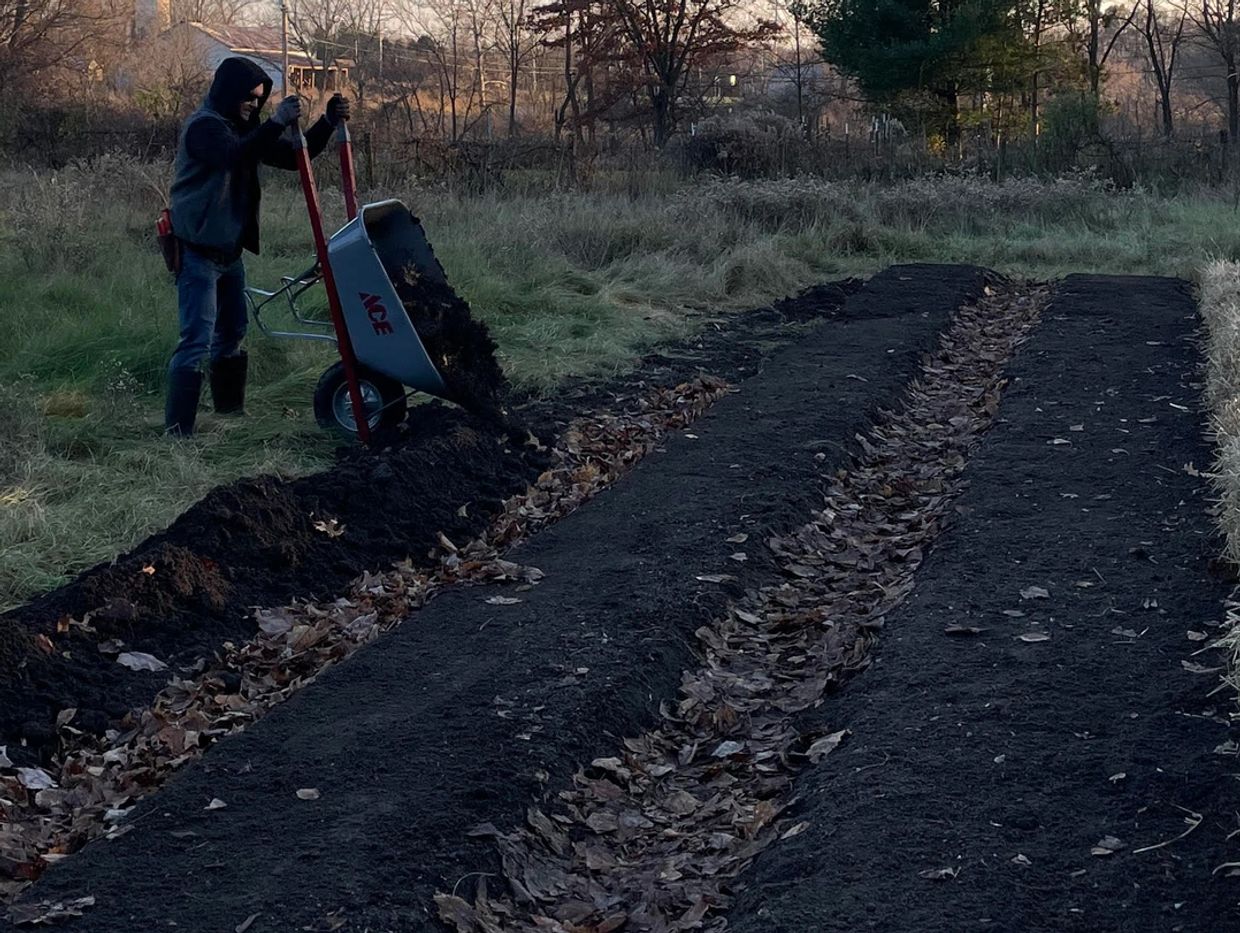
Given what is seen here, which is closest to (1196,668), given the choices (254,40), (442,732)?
(442,732)

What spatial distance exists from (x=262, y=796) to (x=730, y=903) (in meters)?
1.41

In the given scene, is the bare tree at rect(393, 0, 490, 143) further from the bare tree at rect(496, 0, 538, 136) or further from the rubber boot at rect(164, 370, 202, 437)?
the rubber boot at rect(164, 370, 202, 437)

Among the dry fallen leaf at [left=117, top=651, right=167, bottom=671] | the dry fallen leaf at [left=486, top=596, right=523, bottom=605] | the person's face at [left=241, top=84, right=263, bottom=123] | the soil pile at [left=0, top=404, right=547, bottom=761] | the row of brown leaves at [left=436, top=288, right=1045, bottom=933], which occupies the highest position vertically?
the person's face at [left=241, top=84, right=263, bottom=123]

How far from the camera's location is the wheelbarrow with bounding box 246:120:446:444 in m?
7.45

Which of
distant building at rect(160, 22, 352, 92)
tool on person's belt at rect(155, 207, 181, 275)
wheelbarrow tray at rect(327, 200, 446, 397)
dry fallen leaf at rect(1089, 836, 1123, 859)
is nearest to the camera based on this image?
dry fallen leaf at rect(1089, 836, 1123, 859)

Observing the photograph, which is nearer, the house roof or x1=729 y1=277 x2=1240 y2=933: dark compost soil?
x1=729 y1=277 x2=1240 y2=933: dark compost soil

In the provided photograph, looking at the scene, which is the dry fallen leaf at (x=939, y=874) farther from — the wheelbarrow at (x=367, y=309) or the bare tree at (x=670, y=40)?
the bare tree at (x=670, y=40)

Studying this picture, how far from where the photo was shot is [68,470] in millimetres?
7227

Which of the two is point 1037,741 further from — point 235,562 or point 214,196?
point 214,196

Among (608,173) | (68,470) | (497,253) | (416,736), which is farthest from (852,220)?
(416,736)

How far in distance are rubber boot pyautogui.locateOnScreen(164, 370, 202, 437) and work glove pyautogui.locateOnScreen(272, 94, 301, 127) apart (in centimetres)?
156

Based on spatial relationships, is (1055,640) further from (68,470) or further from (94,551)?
(68,470)

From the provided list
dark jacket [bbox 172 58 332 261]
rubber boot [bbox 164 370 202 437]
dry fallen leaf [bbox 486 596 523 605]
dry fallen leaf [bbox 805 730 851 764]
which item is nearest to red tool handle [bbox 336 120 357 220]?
dark jacket [bbox 172 58 332 261]

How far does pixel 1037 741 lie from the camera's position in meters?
4.36
